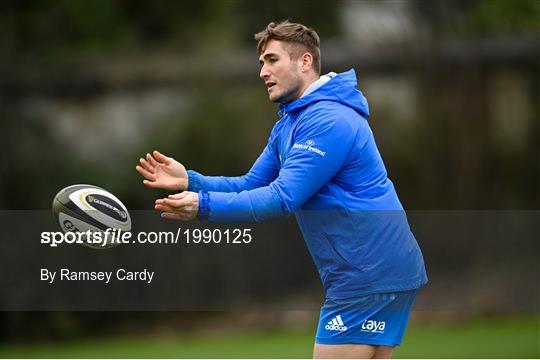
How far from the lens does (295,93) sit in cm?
408

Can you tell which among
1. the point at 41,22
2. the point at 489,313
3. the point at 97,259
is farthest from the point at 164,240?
the point at 41,22

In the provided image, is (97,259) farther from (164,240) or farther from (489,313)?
(489,313)

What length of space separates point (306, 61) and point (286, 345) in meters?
7.53

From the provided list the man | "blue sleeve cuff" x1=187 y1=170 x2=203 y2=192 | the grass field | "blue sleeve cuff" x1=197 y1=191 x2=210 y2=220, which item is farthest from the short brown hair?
the grass field

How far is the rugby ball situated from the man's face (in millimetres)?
934

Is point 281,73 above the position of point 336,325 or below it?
above

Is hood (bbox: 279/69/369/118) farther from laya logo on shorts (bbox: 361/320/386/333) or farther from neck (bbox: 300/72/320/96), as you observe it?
laya logo on shorts (bbox: 361/320/386/333)

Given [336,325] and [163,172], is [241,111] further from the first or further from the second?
[336,325]

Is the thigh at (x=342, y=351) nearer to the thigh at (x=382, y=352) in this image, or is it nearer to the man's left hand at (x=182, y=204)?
the thigh at (x=382, y=352)

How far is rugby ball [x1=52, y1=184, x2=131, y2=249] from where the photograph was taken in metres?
4.32

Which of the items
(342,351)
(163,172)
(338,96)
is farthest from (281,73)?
(342,351)

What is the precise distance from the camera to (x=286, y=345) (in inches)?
440

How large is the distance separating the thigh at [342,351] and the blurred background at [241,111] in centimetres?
790

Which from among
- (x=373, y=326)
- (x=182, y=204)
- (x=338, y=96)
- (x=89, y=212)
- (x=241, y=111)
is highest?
(x=338, y=96)
